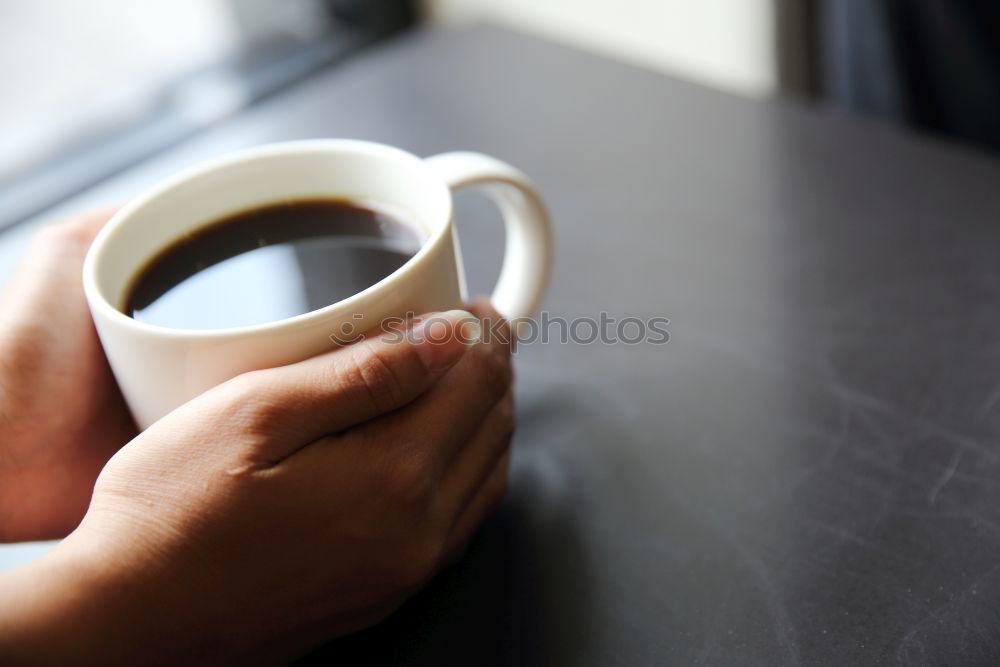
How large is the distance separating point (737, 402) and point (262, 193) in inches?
12.0

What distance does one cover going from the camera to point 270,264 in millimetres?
516

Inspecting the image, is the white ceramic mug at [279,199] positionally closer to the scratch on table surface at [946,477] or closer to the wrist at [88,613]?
the wrist at [88,613]

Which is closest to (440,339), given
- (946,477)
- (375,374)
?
(375,374)

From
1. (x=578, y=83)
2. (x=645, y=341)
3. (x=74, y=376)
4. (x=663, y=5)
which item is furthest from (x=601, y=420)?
(x=663, y=5)

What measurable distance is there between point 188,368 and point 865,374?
1.29 ft

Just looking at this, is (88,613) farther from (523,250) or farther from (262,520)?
(523,250)

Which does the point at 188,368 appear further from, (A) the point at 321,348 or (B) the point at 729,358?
(B) the point at 729,358

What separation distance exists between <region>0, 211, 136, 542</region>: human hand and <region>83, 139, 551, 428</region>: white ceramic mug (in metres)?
0.04

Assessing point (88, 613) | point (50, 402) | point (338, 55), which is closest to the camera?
point (88, 613)

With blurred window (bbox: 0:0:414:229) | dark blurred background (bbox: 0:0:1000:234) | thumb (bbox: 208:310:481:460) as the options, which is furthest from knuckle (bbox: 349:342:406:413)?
blurred window (bbox: 0:0:414:229)

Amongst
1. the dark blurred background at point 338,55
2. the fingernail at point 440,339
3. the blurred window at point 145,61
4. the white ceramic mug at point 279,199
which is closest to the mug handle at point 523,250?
the white ceramic mug at point 279,199

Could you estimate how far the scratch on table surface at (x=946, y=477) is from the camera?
0.49m

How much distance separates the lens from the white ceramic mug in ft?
1.32

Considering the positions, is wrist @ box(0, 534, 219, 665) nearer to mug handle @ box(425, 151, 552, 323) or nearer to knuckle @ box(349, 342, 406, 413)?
knuckle @ box(349, 342, 406, 413)
